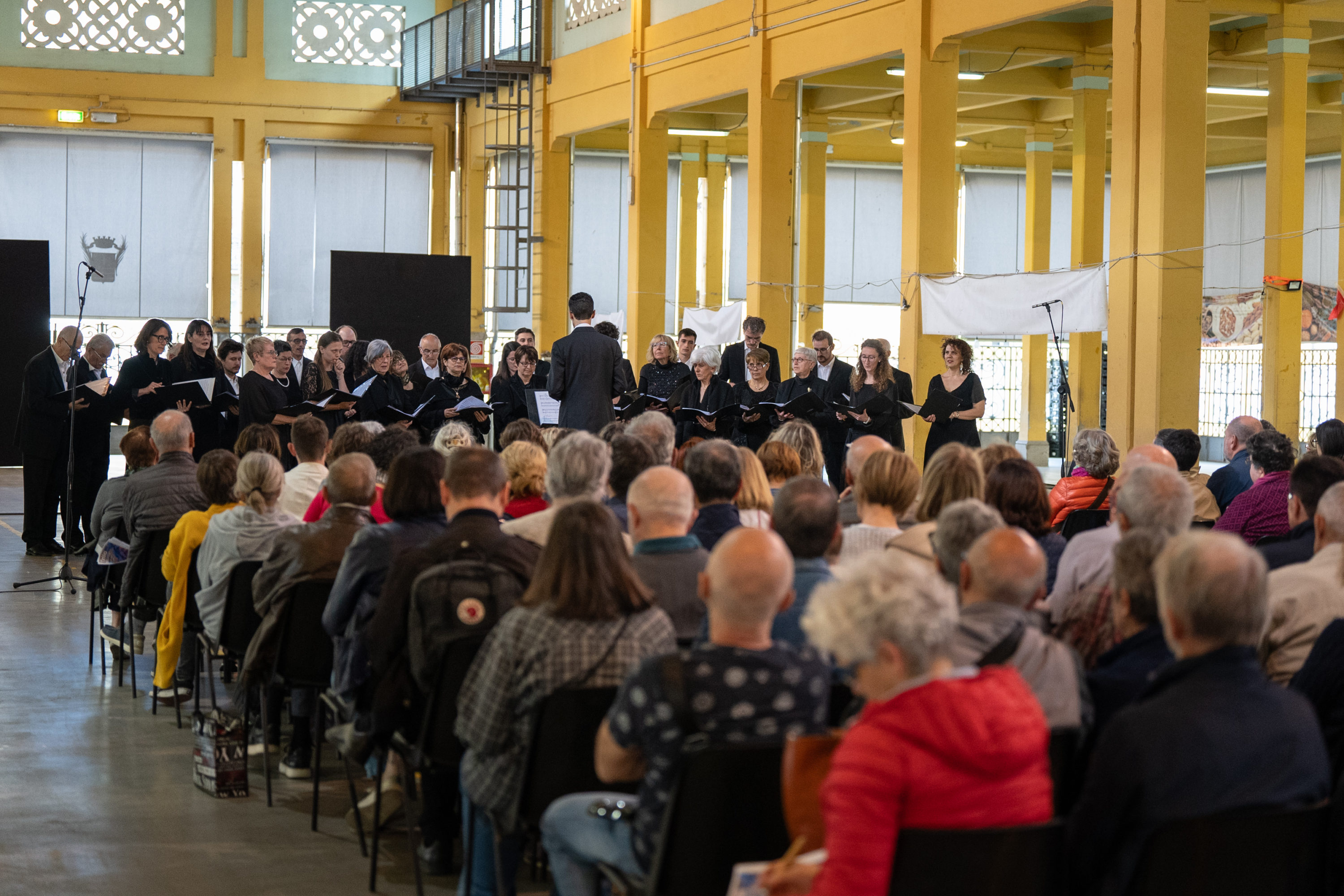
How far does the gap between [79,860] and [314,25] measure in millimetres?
16268

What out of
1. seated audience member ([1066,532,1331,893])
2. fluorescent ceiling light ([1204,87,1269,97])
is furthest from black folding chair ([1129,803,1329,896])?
fluorescent ceiling light ([1204,87,1269,97])

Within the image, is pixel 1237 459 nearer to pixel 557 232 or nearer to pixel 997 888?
pixel 997 888

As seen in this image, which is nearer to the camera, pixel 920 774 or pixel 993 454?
pixel 920 774

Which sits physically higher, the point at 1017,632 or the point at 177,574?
the point at 1017,632

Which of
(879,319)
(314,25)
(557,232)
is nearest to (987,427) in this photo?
(879,319)

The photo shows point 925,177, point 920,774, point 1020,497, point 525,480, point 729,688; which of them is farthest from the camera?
point 925,177

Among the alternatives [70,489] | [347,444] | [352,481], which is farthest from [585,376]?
[352,481]

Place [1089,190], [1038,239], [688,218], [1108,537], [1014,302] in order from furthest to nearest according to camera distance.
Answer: [688,218] < [1038,239] < [1089,190] < [1014,302] < [1108,537]

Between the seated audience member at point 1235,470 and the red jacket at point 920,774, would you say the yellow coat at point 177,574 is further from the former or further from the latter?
the seated audience member at point 1235,470

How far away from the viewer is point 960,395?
9594 millimetres

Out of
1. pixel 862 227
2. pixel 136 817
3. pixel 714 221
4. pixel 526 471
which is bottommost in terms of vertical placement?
pixel 136 817

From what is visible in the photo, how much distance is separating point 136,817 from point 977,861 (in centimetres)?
321

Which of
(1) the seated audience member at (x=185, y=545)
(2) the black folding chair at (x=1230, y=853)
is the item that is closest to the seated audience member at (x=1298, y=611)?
(2) the black folding chair at (x=1230, y=853)

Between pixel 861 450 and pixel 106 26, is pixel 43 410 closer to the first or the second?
pixel 861 450
